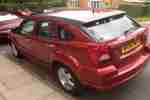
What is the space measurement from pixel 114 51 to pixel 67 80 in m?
1.20

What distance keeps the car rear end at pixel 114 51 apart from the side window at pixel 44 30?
1.05 meters

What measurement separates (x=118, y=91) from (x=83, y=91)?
67cm

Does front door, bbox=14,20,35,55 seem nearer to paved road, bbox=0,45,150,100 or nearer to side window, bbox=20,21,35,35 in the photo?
side window, bbox=20,21,35,35

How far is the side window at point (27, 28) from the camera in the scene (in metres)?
5.19

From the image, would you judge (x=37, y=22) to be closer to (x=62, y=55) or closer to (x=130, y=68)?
(x=62, y=55)

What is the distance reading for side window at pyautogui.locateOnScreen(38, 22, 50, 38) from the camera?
4563 millimetres

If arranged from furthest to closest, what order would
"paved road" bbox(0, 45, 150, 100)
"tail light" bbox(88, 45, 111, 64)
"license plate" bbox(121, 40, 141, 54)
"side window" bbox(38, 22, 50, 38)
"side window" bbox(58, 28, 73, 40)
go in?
"side window" bbox(38, 22, 50, 38), "paved road" bbox(0, 45, 150, 100), "side window" bbox(58, 28, 73, 40), "license plate" bbox(121, 40, 141, 54), "tail light" bbox(88, 45, 111, 64)

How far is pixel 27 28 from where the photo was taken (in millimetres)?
5492

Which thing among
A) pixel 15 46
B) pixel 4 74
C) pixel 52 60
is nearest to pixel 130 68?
pixel 52 60

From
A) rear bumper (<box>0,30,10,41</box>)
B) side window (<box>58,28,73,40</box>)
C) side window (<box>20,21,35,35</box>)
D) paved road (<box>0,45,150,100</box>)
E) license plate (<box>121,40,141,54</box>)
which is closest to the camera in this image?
license plate (<box>121,40,141,54</box>)

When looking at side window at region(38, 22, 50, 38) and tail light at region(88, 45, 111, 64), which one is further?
side window at region(38, 22, 50, 38)

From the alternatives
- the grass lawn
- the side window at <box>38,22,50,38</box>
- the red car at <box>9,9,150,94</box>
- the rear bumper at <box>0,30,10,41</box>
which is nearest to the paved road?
the red car at <box>9,9,150,94</box>

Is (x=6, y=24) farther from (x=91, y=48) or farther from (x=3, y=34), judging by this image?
(x=91, y=48)

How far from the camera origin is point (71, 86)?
4199 mm
